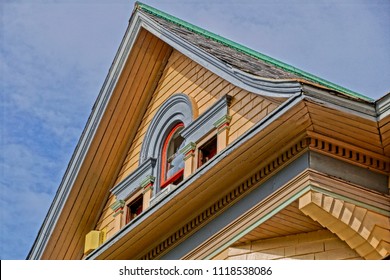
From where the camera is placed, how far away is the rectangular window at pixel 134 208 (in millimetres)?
19047

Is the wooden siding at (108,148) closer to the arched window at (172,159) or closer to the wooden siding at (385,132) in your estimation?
the arched window at (172,159)

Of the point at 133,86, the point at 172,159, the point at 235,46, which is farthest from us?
the point at 235,46

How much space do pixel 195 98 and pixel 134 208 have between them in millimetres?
2420

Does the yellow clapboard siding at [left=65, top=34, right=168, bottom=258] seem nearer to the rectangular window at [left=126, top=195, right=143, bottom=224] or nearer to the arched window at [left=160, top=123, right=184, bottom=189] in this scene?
the rectangular window at [left=126, top=195, right=143, bottom=224]

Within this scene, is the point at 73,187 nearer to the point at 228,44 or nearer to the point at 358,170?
the point at 228,44

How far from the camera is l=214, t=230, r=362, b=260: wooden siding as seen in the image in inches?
564

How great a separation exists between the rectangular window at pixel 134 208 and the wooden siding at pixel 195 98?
598 millimetres

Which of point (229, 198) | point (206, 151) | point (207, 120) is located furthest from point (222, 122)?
point (229, 198)

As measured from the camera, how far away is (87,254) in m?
19.8

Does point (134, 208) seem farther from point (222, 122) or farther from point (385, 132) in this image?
point (385, 132)

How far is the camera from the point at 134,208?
63.2ft

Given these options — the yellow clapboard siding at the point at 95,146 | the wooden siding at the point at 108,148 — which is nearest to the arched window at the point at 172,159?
the wooden siding at the point at 108,148

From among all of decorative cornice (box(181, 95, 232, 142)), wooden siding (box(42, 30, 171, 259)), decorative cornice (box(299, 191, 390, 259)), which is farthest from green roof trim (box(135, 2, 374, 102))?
decorative cornice (box(299, 191, 390, 259))
